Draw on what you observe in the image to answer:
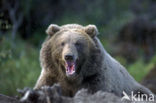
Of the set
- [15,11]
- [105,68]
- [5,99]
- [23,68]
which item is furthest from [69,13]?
[5,99]

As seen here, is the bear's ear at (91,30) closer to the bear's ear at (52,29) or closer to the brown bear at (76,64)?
the brown bear at (76,64)

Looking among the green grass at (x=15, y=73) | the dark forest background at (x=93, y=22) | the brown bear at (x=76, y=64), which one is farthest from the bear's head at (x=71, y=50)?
the dark forest background at (x=93, y=22)

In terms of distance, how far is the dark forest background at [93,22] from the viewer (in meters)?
18.6

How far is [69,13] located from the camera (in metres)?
24.8

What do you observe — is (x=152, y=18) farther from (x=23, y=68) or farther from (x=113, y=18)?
(x=23, y=68)

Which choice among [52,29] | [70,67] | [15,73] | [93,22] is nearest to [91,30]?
[52,29]

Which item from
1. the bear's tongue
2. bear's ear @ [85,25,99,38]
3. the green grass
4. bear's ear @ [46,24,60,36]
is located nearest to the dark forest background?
the green grass

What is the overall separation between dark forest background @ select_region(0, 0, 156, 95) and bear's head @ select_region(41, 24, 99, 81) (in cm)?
796

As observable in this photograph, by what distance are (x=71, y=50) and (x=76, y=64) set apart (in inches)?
11.2

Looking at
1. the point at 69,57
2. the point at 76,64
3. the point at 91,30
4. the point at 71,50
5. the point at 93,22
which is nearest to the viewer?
the point at 69,57

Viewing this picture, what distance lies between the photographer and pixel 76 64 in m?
7.17

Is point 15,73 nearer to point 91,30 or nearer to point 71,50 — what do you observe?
point 91,30

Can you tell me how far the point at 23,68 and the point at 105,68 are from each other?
27.3ft

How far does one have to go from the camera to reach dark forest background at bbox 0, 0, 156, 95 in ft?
60.9
